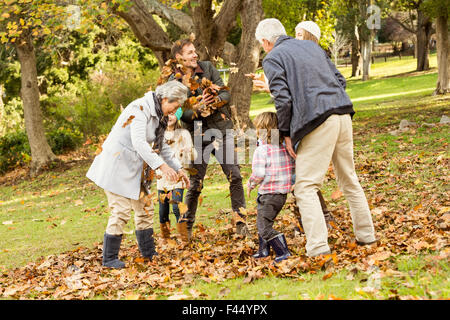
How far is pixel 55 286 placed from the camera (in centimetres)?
535

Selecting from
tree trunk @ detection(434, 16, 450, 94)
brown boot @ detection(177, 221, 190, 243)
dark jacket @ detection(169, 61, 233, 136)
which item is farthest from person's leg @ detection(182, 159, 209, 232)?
tree trunk @ detection(434, 16, 450, 94)

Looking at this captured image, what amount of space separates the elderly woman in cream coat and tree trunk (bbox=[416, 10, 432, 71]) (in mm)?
32765

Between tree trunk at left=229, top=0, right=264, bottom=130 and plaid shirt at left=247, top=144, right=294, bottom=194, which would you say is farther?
tree trunk at left=229, top=0, right=264, bottom=130

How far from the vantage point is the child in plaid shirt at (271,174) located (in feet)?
17.1

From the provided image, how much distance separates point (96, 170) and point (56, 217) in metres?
5.77

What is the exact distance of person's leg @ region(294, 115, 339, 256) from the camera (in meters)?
4.82

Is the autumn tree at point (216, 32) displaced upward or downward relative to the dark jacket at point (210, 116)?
upward

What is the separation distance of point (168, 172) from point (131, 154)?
0.47 m

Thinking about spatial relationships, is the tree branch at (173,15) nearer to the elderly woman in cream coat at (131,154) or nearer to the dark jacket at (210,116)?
the dark jacket at (210,116)

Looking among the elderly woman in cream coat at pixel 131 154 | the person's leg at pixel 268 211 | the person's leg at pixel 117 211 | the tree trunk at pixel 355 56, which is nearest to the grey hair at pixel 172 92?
the elderly woman in cream coat at pixel 131 154

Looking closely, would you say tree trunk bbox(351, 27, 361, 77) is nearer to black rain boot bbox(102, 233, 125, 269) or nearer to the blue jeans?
the blue jeans

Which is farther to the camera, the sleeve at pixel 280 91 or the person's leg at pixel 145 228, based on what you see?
the person's leg at pixel 145 228

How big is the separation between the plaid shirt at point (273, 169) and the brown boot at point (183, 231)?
173cm
